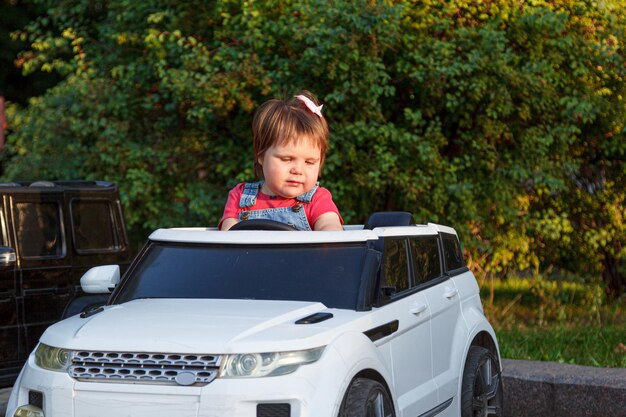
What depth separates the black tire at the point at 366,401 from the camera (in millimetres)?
4770

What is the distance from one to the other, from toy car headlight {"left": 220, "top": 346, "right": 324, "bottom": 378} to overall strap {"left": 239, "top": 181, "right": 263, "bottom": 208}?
1871mm

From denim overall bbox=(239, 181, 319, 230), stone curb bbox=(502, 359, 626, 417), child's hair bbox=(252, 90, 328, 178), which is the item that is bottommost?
stone curb bbox=(502, 359, 626, 417)

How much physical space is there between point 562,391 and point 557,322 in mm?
5336

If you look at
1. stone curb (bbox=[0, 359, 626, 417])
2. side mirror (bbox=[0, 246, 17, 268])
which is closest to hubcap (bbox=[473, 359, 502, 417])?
stone curb (bbox=[0, 359, 626, 417])

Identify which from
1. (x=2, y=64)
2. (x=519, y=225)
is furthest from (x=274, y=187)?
(x=2, y=64)

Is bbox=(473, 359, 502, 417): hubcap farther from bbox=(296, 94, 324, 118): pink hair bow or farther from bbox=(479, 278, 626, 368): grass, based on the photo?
bbox=(479, 278, 626, 368): grass

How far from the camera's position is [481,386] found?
22.0 ft

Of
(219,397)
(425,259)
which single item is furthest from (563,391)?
(219,397)

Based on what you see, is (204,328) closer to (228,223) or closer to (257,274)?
(257,274)

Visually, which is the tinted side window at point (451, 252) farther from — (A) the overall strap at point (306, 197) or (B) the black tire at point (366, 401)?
(B) the black tire at point (366, 401)

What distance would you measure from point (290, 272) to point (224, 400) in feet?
3.60

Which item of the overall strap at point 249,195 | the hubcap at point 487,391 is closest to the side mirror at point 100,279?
the overall strap at point 249,195

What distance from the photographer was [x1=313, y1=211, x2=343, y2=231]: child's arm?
6265mm

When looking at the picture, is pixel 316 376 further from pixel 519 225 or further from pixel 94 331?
pixel 519 225
